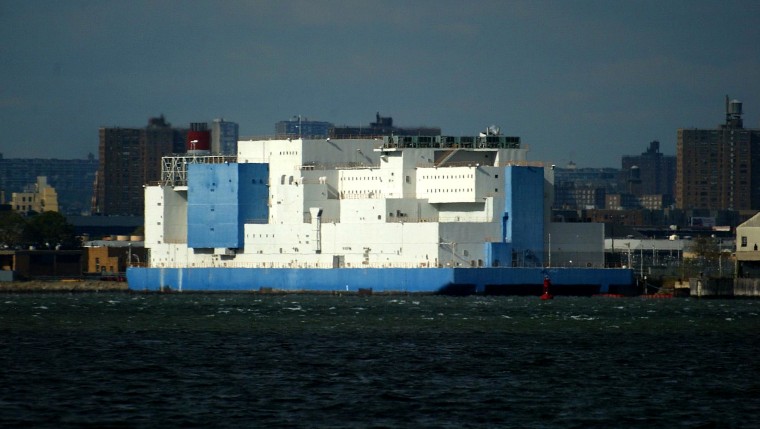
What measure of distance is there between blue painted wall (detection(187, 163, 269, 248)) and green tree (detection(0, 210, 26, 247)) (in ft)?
130

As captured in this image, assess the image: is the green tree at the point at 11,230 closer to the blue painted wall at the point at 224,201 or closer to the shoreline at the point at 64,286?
the shoreline at the point at 64,286

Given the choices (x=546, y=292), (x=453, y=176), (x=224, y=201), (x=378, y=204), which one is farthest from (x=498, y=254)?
(x=224, y=201)

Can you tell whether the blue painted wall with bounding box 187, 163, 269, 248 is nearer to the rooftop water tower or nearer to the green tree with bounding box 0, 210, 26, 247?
the rooftop water tower

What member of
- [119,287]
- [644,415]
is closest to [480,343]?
[644,415]

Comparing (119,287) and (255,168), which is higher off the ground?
(255,168)

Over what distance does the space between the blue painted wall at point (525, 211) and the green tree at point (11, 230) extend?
59248mm

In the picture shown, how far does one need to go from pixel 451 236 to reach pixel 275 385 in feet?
165

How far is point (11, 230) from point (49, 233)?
327 cm

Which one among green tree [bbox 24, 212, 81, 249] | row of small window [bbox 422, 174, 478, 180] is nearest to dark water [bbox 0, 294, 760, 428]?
row of small window [bbox 422, 174, 478, 180]

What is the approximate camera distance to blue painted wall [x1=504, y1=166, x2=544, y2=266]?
91562mm

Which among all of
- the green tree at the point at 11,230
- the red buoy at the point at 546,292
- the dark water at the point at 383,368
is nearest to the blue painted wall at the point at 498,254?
the red buoy at the point at 546,292

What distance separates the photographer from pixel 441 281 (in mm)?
90062

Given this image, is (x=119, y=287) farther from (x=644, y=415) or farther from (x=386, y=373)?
(x=644, y=415)

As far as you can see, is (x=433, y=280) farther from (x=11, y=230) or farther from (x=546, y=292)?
(x=11, y=230)
